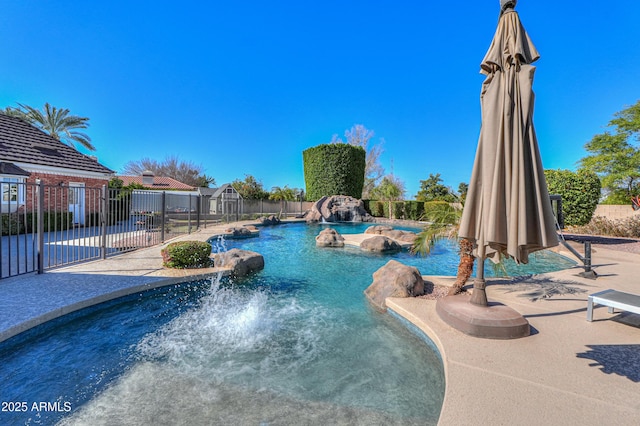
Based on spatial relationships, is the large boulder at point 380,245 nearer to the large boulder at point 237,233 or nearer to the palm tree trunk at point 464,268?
the palm tree trunk at point 464,268

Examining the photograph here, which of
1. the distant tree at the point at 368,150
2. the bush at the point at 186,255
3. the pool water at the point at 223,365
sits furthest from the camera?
the distant tree at the point at 368,150

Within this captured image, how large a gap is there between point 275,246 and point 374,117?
28979 mm

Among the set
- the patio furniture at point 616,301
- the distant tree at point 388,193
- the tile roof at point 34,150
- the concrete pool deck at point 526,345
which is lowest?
the concrete pool deck at point 526,345

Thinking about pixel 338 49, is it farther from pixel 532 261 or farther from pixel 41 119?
pixel 41 119

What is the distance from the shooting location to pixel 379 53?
759 inches

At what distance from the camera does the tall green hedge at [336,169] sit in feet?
91.4

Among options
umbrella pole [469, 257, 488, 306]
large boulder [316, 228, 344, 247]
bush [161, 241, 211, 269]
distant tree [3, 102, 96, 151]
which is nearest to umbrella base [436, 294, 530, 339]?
umbrella pole [469, 257, 488, 306]

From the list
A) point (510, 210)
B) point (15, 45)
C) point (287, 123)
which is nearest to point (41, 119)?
point (15, 45)

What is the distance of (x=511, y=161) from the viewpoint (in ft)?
9.11

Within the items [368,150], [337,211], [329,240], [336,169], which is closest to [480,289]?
[329,240]

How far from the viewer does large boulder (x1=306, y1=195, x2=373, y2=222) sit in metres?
23.2

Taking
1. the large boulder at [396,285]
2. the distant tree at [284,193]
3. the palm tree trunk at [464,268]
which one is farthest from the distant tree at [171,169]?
the palm tree trunk at [464,268]

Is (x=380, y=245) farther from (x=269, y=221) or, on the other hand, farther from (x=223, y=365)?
(x=269, y=221)

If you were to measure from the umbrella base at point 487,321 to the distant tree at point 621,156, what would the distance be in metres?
27.9
